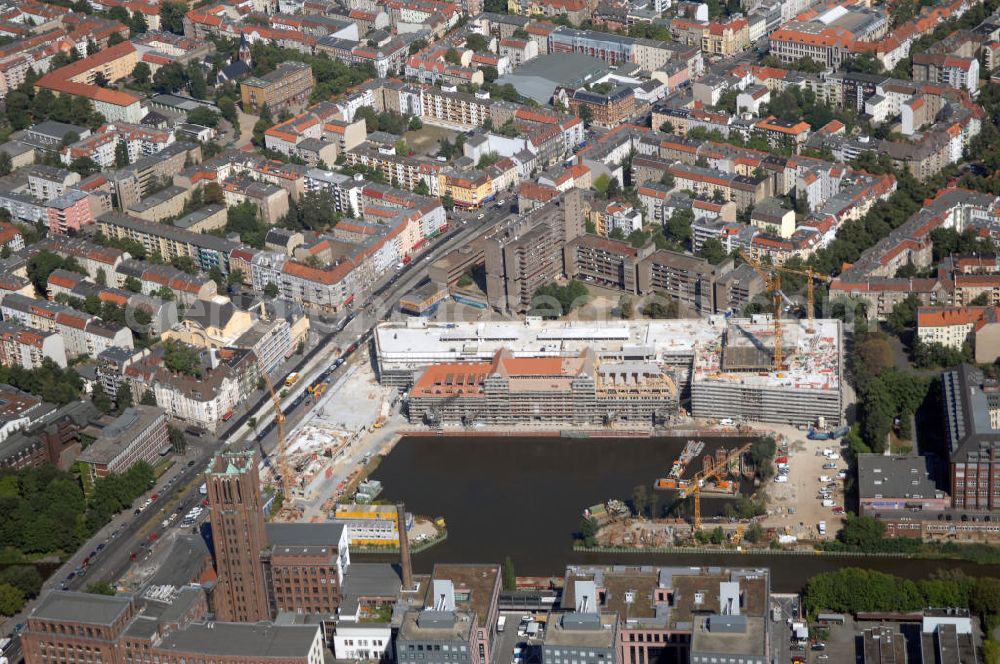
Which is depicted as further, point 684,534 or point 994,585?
point 684,534

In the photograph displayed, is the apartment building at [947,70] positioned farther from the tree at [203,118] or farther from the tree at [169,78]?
the tree at [169,78]

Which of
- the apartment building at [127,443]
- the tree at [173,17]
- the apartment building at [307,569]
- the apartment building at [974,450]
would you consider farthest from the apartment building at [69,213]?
the apartment building at [974,450]

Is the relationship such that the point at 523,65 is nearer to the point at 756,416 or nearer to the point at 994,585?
the point at 756,416

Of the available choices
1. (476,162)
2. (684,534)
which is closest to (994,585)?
(684,534)

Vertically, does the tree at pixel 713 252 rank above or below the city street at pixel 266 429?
above

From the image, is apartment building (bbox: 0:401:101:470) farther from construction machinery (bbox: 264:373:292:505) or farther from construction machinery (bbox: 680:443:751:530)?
construction machinery (bbox: 680:443:751:530)

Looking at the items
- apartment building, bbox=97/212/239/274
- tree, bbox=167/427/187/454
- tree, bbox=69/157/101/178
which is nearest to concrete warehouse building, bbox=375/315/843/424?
tree, bbox=167/427/187/454
